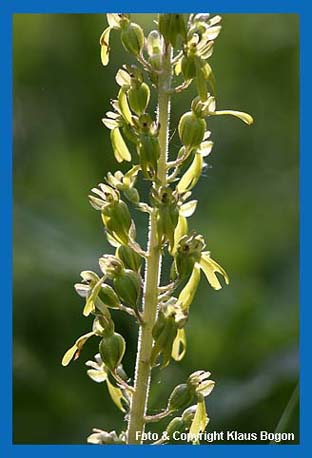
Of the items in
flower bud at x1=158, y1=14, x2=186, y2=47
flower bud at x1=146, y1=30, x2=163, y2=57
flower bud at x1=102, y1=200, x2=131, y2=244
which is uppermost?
flower bud at x1=158, y1=14, x2=186, y2=47

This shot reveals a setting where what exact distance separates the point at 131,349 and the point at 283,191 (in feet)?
6.72

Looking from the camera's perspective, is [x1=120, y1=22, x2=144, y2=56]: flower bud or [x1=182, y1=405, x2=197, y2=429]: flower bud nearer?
[x1=120, y1=22, x2=144, y2=56]: flower bud

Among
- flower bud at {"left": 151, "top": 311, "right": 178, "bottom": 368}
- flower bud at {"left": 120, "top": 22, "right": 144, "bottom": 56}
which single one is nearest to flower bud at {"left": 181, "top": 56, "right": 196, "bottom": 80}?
flower bud at {"left": 120, "top": 22, "right": 144, "bottom": 56}

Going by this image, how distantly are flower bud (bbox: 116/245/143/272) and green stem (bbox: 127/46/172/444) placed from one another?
4 centimetres

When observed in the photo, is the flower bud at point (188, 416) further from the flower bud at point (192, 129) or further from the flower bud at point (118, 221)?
the flower bud at point (192, 129)

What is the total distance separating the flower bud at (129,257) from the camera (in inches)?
119

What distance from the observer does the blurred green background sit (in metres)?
4.70

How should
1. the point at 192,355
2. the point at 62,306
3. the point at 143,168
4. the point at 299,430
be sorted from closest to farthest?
1. the point at 143,168
2. the point at 299,430
3. the point at 192,355
4. the point at 62,306

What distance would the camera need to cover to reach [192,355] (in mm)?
4777

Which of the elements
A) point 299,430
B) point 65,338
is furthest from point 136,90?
point 65,338

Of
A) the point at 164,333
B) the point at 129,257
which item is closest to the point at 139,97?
the point at 129,257

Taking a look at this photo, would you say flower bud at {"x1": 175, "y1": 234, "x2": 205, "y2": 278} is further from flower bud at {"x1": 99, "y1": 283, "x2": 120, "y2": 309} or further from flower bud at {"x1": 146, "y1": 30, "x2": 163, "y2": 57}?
flower bud at {"x1": 146, "y1": 30, "x2": 163, "y2": 57}

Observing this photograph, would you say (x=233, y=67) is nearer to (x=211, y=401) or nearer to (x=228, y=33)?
(x=228, y=33)

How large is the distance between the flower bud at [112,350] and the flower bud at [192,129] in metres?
0.67
